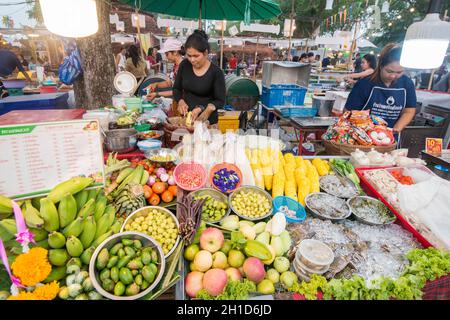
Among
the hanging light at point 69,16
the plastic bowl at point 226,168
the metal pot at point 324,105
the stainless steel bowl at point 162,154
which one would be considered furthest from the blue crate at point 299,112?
the hanging light at point 69,16

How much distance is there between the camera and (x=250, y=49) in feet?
83.4

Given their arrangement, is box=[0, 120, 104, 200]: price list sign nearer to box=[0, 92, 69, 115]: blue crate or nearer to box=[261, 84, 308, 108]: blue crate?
box=[0, 92, 69, 115]: blue crate

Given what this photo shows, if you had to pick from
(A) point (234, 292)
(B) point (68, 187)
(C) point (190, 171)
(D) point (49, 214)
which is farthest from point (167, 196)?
(A) point (234, 292)

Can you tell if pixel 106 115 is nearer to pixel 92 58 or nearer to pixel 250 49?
pixel 92 58

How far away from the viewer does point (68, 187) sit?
1.53 meters

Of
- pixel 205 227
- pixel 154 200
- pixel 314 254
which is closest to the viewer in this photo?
pixel 314 254

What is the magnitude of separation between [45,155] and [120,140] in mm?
1205

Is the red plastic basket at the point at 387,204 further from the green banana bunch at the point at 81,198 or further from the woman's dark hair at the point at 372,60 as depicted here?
the woman's dark hair at the point at 372,60

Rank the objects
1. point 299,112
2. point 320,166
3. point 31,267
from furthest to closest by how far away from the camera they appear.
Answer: point 299,112
point 320,166
point 31,267

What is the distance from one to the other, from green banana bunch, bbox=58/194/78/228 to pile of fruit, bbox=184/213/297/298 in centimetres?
77

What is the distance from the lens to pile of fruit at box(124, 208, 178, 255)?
5.46ft

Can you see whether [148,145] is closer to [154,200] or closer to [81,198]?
[154,200]

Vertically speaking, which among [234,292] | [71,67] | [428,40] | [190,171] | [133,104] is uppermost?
[428,40]

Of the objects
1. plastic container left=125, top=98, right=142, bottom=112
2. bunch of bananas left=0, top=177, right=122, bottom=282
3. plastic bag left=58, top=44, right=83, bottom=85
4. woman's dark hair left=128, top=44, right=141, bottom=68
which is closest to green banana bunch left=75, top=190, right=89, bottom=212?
bunch of bananas left=0, top=177, right=122, bottom=282
